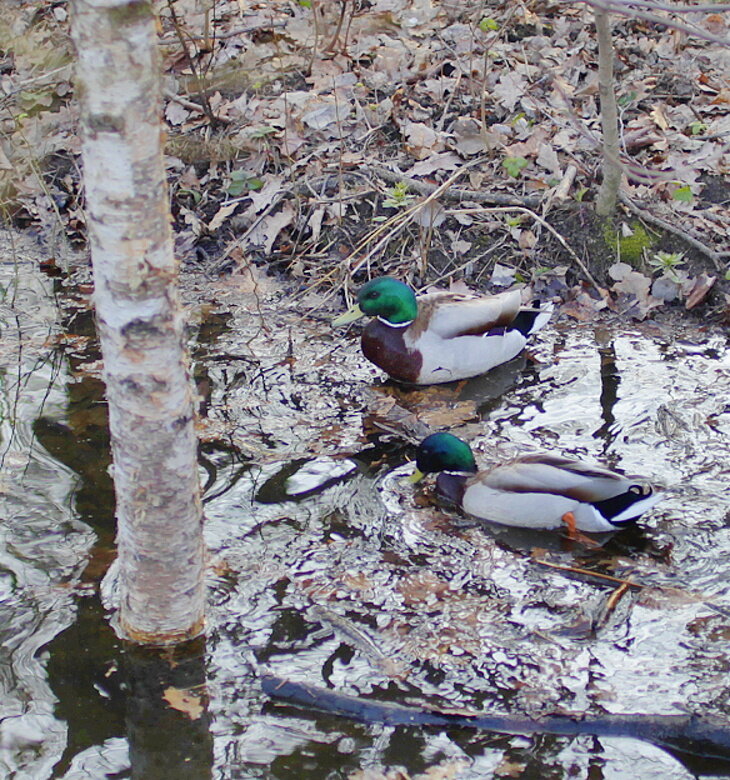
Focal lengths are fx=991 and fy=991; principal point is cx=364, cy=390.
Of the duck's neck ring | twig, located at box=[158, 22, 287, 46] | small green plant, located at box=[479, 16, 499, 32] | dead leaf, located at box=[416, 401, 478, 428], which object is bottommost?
dead leaf, located at box=[416, 401, 478, 428]

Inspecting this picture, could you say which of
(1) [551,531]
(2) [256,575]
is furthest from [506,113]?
(2) [256,575]

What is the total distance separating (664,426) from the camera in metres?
5.07

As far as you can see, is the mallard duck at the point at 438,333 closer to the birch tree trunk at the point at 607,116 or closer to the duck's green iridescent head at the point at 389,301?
the duck's green iridescent head at the point at 389,301

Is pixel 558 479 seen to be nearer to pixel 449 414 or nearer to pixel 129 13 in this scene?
pixel 449 414

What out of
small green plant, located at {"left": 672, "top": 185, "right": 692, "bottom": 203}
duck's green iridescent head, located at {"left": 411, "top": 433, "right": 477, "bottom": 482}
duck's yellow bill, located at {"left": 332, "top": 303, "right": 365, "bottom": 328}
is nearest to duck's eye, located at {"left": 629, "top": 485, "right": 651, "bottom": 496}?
duck's green iridescent head, located at {"left": 411, "top": 433, "right": 477, "bottom": 482}

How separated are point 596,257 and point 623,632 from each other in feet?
11.8

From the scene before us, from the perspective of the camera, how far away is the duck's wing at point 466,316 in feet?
19.4

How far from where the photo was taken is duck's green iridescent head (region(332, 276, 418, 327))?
595cm

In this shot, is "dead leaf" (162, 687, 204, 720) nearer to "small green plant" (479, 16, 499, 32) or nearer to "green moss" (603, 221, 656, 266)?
"green moss" (603, 221, 656, 266)

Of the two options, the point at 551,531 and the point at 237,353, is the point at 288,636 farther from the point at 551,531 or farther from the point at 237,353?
the point at 237,353

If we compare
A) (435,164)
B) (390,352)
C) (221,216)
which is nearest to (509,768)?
(390,352)

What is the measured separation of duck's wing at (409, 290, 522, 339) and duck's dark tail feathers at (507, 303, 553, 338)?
0.04m

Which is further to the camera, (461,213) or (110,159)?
(461,213)

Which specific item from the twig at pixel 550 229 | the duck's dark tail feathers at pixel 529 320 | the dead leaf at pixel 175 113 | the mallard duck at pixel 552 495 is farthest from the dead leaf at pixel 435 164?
the mallard duck at pixel 552 495
